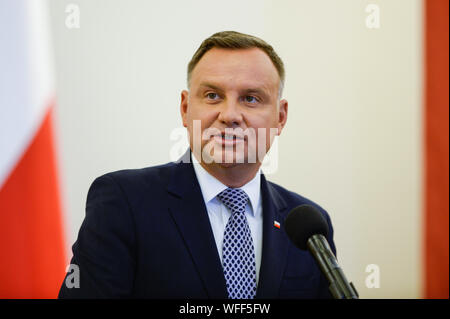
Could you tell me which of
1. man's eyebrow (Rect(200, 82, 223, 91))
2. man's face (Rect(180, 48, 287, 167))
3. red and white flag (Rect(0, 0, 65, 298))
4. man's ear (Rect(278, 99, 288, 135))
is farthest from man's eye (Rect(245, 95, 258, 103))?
red and white flag (Rect(0, 0, 65, 298))

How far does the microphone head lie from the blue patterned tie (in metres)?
0.42

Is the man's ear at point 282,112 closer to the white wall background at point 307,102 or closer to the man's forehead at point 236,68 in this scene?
the man's forehead at point 236,68

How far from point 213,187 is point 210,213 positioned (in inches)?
3.7

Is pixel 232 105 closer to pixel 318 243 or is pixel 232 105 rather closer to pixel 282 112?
pixel 282 112

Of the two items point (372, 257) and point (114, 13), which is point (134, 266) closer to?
point (114, 13)

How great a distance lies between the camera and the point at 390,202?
2387mm

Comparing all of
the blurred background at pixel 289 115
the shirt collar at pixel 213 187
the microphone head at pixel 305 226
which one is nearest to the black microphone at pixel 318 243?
the microphone head at pixel 305 226

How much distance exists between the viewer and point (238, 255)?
142 cm

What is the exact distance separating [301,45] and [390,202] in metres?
0.97

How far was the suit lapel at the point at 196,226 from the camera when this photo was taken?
1.33 meters

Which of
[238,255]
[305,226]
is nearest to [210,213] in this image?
[238,255]

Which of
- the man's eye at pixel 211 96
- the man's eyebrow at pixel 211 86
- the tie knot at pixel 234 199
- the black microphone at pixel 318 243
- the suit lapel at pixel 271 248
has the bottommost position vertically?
the suit lapel at pixel 271 248

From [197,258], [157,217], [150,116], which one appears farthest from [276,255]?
[150,116]

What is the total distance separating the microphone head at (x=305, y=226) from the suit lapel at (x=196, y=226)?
0.39m
